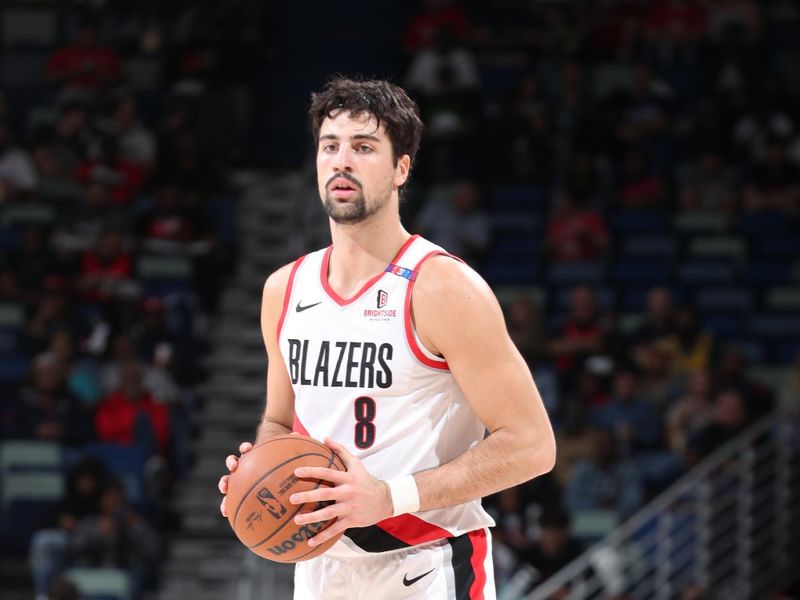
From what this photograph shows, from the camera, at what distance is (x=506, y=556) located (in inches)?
343

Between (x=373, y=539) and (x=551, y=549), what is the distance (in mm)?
5115

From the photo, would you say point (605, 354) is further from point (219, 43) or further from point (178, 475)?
point (219, 43)

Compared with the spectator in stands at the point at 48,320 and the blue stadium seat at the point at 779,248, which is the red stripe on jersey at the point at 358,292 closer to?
the spectator in stands at the point at 48,320

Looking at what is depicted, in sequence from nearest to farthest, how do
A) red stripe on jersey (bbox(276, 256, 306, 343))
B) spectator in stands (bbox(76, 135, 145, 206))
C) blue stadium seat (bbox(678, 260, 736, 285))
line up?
red stripe on jersey (bbox(276, 256, 306, 343)), blue stadium seat (bbox(678, 260, 736, 285)), spectator in stands (bbox(76, 135, 145, 206))

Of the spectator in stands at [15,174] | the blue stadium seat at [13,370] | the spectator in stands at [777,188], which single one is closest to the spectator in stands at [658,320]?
the spectator in stands at [777,188]

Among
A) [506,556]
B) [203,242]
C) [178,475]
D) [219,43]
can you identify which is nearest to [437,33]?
[219,43]

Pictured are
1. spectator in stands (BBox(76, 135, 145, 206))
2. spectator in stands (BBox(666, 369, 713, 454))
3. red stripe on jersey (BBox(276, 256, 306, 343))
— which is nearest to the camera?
red stripe on jersey (BBox(276, 256, 306, 343))

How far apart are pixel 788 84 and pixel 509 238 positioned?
3.33 metres

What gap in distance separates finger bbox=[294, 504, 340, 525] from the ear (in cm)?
94

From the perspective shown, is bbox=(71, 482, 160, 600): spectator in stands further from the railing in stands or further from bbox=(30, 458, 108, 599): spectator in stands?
the railing in stands

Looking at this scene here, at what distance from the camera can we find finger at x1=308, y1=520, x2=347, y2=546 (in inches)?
135

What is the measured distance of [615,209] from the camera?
12.3 m

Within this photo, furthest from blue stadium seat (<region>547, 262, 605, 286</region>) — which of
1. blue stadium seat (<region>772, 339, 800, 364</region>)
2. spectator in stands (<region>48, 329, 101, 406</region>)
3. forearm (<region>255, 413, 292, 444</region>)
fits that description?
forearm (<region>255, 413, 292, 444</region>)

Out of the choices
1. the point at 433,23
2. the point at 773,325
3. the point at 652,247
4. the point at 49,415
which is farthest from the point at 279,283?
the point at 433,23
